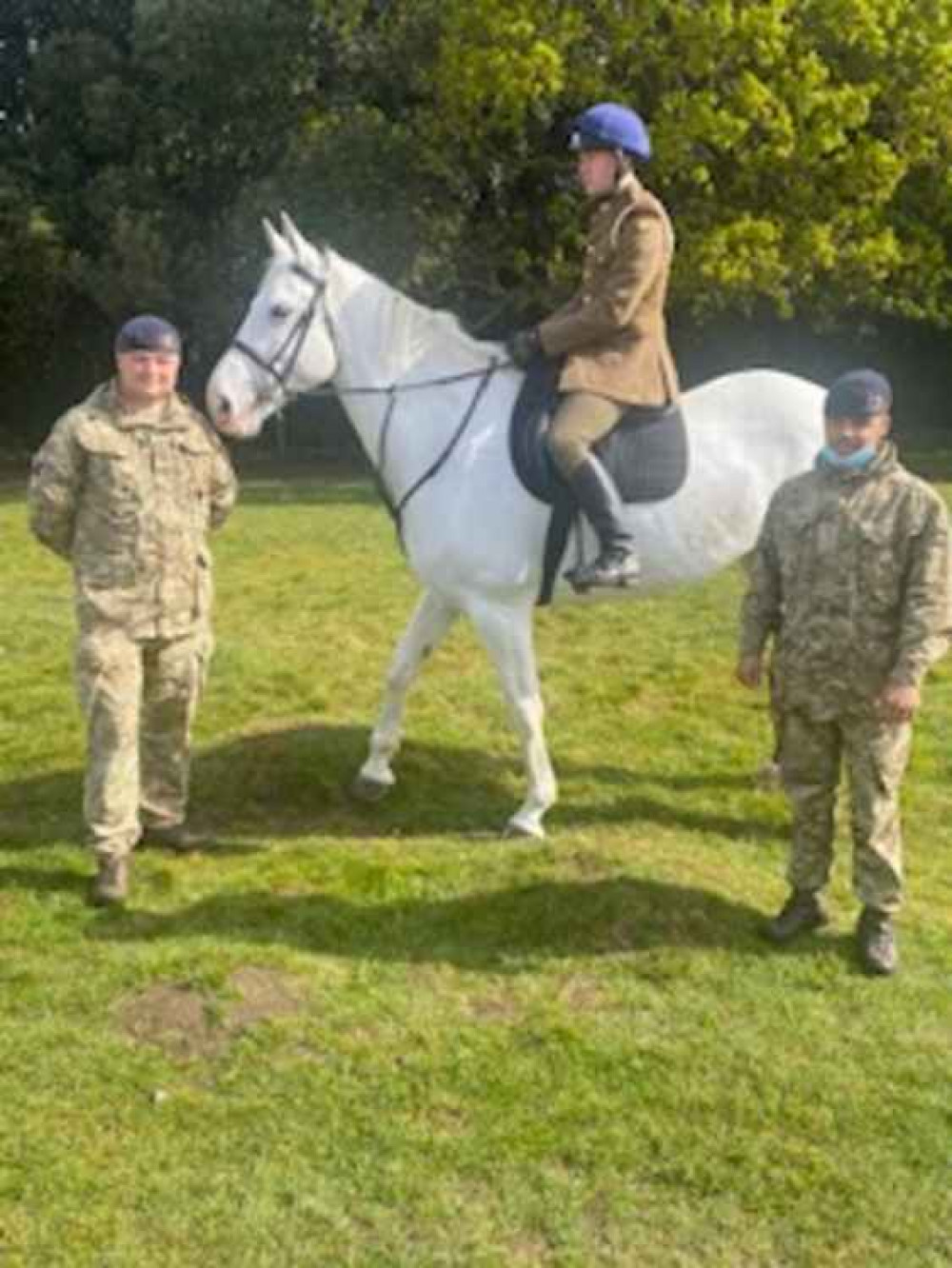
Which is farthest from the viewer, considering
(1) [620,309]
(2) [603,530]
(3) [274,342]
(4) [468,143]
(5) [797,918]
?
(4) [468,143]

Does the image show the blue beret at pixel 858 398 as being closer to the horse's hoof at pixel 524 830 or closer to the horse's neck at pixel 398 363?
the horse's neck at pixel 398 363

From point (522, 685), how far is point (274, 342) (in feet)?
6.43

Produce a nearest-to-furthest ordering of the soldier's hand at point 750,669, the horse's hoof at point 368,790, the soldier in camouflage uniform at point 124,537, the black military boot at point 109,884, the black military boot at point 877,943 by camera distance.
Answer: the black military boot at point 877,943 → the soldier's hand at point 750,669 → the soldier in camouflage uniform at point 124,537 → the black military boot at point 109,884 → the horse's hoof at point 368,790

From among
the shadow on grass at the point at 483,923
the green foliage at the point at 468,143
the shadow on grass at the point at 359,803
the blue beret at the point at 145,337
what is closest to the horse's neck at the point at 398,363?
the blue beret at the point at 145,337

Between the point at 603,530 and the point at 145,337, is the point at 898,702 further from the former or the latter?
the point at 145,337

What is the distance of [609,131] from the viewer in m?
5.65

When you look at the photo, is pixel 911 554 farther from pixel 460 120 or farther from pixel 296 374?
pixel 460 120

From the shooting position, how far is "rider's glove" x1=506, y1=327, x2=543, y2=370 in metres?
5.98

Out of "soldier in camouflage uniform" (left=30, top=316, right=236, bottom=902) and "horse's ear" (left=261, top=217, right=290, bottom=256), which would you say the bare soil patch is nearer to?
"soldier in camouflage uniform" (left=30, top=316, right=236, bottom=902)

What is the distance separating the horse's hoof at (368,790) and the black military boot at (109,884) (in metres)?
1.56

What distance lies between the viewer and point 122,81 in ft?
84.3

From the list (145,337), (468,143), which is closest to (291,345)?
(145,337)

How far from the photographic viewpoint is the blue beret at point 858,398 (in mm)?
4590

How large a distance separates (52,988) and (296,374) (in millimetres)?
2904
